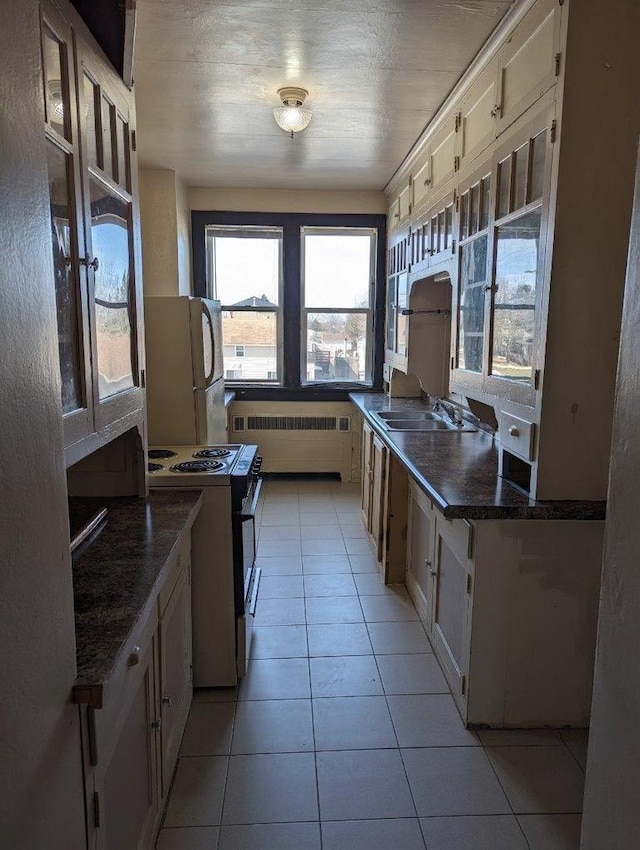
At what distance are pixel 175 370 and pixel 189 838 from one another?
201 centimetres

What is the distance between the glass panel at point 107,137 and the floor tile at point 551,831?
7.62ft

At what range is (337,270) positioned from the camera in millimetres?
5340

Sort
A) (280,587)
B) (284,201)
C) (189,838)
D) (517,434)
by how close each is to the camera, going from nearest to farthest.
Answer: (189,838) < (517,434) < (280,587) < (284,201)

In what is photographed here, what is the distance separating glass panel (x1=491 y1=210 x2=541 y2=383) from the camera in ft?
6.72

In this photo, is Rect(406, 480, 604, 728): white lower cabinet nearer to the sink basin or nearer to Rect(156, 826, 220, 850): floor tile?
Rect(156, 826, 220, 850): floor tile

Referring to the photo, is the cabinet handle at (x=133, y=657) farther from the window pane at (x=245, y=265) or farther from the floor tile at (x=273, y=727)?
the window pane at (x=245, y=265)

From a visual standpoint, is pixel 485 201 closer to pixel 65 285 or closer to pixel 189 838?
pixel 65 285

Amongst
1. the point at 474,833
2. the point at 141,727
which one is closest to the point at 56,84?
the point at 141,727

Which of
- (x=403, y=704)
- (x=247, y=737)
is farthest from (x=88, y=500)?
(x=403, y=704)

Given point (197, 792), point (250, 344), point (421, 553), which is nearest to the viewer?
point (197, 792)

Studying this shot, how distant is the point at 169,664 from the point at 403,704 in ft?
3.27

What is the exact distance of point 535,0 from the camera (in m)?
1.97

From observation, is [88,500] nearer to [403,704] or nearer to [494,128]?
[403,704]

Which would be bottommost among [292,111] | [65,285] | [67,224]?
[65,285]
